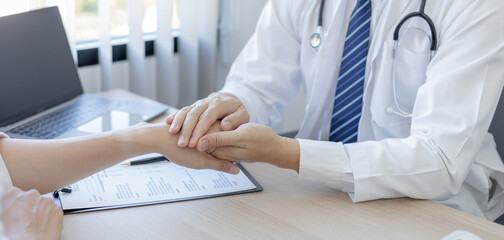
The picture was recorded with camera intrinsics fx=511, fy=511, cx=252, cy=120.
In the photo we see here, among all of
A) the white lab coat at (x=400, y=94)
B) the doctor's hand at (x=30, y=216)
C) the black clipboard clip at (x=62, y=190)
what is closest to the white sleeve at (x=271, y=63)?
the white lab coat at (x=400, y=94)

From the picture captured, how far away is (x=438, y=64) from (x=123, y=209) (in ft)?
2.43

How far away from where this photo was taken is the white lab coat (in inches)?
41.5

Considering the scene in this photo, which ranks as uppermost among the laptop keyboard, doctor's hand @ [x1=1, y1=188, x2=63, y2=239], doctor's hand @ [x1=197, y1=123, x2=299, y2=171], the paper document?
doctor's hand @ [x1=197, y1=123, x2=299, y2=171]

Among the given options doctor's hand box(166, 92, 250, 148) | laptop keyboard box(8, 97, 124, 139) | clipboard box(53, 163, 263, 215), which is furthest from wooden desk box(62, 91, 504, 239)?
laptop keyboard box(8, 97, 124, 139)

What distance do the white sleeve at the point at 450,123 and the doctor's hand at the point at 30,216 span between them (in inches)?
22.2

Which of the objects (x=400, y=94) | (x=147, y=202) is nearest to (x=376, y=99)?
(x=400, y=94)

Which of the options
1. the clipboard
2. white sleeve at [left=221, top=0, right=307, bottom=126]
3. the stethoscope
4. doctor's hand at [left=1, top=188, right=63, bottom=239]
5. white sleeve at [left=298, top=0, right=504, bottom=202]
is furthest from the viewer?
white sleeve at [left=221, top=0, right=307, bottom=126]

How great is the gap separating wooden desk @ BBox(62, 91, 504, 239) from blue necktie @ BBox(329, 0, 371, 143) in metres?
0.40

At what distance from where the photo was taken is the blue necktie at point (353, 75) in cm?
134

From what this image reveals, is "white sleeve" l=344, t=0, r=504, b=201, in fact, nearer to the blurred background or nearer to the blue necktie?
the blue necktie

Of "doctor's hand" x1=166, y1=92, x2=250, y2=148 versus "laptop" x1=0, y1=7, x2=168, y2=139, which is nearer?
"doctor's hand" x1=166, y1=92, x2=250, y2=148

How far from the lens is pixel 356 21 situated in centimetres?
135

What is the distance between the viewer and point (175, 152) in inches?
41.8

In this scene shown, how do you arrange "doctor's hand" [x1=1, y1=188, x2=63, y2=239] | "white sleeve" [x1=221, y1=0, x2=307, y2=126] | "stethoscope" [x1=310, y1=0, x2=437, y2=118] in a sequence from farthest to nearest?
"white sleeve" [x1=221, y1=0, x2=307, y2=126] → "stethoscope" [x1=310, y1=0, x2=437, y2=118] → "doctor's hand" [x1=1, y1=188, x2=63, y2=239]
